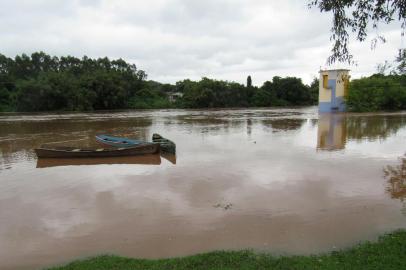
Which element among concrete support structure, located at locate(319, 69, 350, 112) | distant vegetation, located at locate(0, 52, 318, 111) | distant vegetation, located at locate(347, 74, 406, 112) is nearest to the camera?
concrete support structure, located at locate(319, 69, 350, 112)

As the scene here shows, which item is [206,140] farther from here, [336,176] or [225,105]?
[225,105]

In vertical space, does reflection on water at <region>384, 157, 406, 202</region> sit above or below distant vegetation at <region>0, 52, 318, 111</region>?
below

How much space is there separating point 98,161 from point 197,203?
769 cm

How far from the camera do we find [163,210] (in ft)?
29.9

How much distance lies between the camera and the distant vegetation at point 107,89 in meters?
67.2

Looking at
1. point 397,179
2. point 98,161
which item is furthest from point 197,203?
point 98,161

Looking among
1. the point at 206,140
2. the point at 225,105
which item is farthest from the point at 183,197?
the point at 225,105

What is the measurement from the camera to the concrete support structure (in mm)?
44812

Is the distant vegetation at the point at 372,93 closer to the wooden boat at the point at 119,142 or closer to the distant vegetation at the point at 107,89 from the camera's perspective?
the distant vegetation at the point at 107,89

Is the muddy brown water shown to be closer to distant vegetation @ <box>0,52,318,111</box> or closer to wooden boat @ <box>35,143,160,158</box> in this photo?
wooden boat @ <box>35,143,160,158</box>

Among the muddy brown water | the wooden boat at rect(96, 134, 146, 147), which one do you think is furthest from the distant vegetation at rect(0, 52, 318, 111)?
the muddy brown water

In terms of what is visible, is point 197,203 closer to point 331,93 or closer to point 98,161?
point 98,161

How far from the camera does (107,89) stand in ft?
230

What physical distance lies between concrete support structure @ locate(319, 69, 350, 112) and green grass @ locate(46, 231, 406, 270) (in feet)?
137
